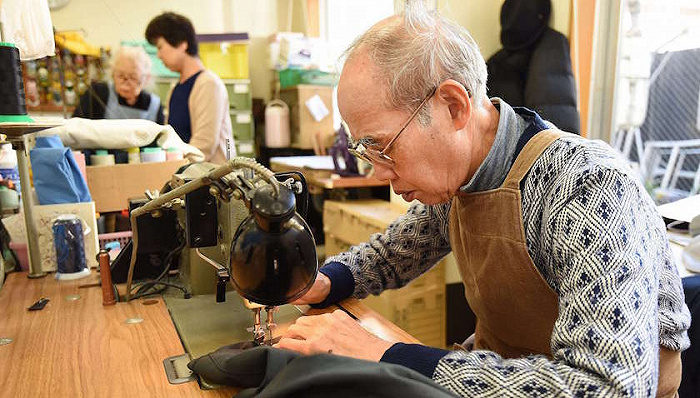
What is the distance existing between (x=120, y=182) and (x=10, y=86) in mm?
627

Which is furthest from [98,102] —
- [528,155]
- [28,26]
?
[528,155]

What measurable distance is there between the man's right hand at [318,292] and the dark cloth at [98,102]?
2686 millimetres

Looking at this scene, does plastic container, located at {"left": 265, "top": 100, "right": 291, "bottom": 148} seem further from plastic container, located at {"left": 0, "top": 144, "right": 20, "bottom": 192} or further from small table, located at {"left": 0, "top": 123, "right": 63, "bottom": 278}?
small table, located at {"left": 0, "top": 123, "right": 63, "bottom": 278}

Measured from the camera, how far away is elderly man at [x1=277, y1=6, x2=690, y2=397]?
76cm

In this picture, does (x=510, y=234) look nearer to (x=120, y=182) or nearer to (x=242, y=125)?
(x=120, y=182)

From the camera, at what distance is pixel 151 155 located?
2.05 metres

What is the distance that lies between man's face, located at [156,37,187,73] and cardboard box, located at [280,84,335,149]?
7.33 feet

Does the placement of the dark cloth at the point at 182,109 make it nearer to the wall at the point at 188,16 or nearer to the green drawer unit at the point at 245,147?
the green drawer unit at the point at 245,147

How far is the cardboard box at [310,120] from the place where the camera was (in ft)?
17.0

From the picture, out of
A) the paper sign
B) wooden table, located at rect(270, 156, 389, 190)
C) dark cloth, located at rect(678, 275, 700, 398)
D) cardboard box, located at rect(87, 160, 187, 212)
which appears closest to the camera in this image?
dark cloth, located at rect(678, 275, 700, 398)

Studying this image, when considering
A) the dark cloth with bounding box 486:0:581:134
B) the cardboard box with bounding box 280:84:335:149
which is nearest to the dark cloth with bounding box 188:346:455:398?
the dark cloth with bounding box 486:0:581:134

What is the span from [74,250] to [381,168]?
988mm

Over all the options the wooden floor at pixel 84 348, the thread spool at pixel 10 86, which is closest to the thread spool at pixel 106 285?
the wooden floor at pixel 84 348

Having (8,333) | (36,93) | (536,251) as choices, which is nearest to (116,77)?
(36,93)
